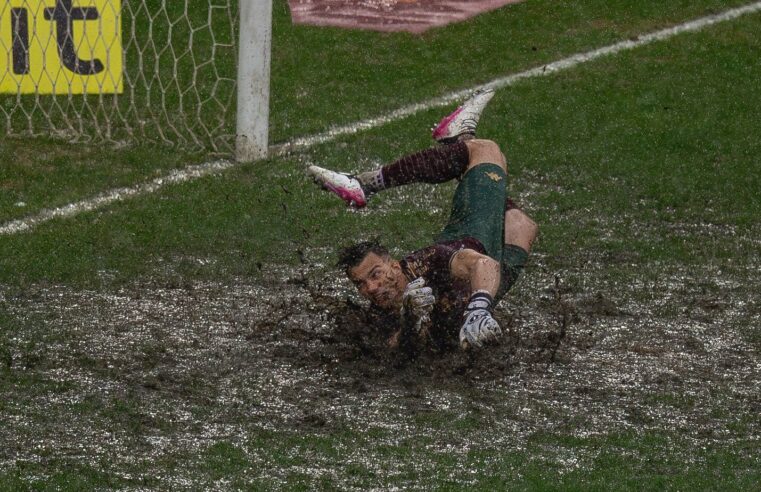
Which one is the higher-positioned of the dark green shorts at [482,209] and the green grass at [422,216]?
the dark green shorts at [482,209]

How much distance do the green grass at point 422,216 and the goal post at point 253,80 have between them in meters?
0.19

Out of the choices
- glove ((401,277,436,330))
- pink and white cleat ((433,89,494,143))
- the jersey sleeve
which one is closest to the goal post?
pink and white cleat ((433,89,494,143))

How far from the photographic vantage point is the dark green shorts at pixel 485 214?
8055 mm

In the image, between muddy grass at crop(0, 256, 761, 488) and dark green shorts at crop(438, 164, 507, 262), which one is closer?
muddy grass at crop(0, 256, 761, 488)

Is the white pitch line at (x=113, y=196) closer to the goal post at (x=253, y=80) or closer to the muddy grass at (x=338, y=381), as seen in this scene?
the goal post at (x=253, y=80)

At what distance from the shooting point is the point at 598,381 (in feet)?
25.1

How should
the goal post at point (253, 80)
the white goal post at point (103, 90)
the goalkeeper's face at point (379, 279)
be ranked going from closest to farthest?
the goalkeeper's face at point (379, 279) → the goal post at point (253, 80) → the white goal post at point (103, 90)

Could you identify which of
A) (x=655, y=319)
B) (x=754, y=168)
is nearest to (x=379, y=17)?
(x=754, y=168)

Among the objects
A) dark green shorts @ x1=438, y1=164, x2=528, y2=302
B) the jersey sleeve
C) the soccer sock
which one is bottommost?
the jersey sleeve

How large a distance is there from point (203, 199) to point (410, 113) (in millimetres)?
2394

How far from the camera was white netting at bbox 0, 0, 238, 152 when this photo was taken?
11.6m

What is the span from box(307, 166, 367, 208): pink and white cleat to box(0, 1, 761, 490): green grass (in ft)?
4.16

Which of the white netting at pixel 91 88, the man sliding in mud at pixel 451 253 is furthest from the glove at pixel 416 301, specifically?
the white netting at pixel 91 88

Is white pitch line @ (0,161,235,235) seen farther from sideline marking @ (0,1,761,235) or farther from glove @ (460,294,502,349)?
glove @ (460,294,502,349)
